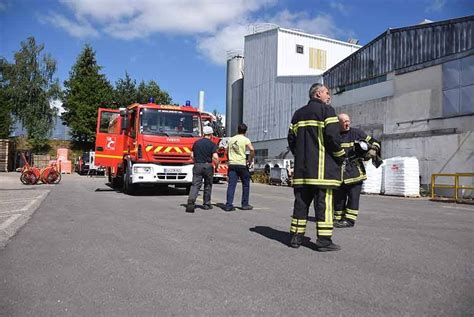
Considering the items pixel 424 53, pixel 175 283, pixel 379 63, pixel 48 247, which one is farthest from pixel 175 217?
pixel 379 63

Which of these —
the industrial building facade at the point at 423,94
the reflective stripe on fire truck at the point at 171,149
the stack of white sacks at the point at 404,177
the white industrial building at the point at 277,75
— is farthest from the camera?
the white industrial building at the point at 277,75

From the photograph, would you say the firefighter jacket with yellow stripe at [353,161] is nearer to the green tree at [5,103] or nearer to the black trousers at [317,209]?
the black trousers at [317,209]

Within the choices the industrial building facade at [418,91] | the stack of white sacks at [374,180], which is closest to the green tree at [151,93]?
the industrial building facade at [418,91]

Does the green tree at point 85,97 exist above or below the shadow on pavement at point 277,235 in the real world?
above

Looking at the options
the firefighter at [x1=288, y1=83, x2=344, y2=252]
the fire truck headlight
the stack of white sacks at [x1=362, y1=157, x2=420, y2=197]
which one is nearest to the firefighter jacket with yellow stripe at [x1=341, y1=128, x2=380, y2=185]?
the firefighter at [x1=288, y1=83, x2=344, y2=252]

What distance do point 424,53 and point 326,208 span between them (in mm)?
18181

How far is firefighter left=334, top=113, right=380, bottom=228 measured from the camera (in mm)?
6465

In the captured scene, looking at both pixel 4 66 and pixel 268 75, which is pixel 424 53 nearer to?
pixel 268 75

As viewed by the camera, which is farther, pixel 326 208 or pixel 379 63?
pixel 379 63

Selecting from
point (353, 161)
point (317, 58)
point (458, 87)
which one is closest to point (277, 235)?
point (353, 161)

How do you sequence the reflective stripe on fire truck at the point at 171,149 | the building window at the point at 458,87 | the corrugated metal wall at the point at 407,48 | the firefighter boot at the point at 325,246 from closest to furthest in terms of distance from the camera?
1. the firefighter boot at the point at 325,246
2. the reflective stripe on fire truck at the point at 171,149
3. the building window at the point at 458,87
4. the corrugated metal wall at the point at 407,48

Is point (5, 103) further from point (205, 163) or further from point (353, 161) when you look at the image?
point (353, 161)

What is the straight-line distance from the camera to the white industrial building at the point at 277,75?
35.1 meters

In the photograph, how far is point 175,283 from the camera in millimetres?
3471
